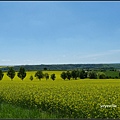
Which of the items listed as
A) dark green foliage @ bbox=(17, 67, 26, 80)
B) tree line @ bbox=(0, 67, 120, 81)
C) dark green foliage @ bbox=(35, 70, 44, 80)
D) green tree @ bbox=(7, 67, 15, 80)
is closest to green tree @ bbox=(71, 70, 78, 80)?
tree line @ bbox=(0, 67, 120, 81)

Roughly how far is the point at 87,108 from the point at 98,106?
0.40m

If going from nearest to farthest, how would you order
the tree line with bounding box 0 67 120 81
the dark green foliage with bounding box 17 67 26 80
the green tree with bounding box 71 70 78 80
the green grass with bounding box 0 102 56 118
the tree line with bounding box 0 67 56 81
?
the green grass with bounding box 0 102 56 118
the tree line with bounding box 0 67 120 81
the green tree with bounding box 71 70 78 80
the tree line with bounding box 0 67 56 81
the dark green foliage with bounding box 17 67 26 80

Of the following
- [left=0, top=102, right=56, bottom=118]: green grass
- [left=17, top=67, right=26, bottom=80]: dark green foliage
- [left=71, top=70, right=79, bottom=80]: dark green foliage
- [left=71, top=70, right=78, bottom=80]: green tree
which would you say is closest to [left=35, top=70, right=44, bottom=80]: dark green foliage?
[left=17, top=67, right=26, bottom=80]: dark green foliage

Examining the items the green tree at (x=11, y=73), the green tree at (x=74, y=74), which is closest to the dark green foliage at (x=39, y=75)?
the green tree at (x=11, y=73)

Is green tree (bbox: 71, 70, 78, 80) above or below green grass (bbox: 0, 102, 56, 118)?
above

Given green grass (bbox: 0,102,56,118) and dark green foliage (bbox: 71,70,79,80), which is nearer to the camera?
green grass (bbox: 0,102,56,118)

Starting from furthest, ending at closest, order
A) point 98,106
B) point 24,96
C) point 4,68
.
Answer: point 4,68 < point 24,96 < point 98,106

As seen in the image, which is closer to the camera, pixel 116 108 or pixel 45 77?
pixel 116 108

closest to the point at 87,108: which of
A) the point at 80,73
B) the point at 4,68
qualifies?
the point at 80,73

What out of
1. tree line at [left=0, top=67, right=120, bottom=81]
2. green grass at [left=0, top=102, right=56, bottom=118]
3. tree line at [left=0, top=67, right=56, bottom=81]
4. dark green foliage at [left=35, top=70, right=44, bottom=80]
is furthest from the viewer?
tree line at [left=0, top=67, right=56, bottom=81]

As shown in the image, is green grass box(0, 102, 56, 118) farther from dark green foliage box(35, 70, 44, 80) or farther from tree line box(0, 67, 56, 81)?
dark green foliage box(35, 70, 44, 80)

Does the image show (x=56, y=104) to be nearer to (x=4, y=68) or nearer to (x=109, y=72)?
(x=109, y=72)

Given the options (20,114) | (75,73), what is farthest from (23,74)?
(20,114)

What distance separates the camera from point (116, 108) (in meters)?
8.01
